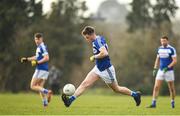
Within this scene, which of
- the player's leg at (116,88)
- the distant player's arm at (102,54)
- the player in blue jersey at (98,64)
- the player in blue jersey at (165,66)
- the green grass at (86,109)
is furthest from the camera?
the player in blue jersey at (165,66)

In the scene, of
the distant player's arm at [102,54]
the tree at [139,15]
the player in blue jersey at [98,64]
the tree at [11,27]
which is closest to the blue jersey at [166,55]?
the player in blue jersey at [98,64]

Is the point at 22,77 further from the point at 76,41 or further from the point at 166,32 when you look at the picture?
the point at 166,32

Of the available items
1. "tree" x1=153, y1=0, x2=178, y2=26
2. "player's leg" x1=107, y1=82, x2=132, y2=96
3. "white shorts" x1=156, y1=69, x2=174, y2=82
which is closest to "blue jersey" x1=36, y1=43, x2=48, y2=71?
"white shorts" x1=156, y1=69, x2=174, y2=82

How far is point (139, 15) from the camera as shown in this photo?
2399 inches

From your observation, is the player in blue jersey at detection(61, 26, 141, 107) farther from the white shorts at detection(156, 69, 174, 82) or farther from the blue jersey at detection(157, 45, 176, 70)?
the blue jersey at detection(157, 45, 176, 70)

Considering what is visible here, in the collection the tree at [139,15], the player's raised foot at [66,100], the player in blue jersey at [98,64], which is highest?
the player in blue jersey at [98,64]

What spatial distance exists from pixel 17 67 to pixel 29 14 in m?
4.86

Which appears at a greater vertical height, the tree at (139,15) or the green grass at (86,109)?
the green grass at (86,109)

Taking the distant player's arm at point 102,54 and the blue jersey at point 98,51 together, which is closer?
the distant player's arm at point 102,54

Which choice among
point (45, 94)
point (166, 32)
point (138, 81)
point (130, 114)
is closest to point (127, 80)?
point (138, 81)

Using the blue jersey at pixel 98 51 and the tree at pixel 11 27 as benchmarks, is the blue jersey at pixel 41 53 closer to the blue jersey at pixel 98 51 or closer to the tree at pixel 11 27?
the blue jersey at pixel 98 51

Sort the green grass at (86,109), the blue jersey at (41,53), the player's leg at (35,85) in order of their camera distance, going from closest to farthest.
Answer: the green grass at (86,109) < the player's leg at (35,85) < the blue jersey at (41,53)

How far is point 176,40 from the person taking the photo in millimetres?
58406

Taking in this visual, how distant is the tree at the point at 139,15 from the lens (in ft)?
199
